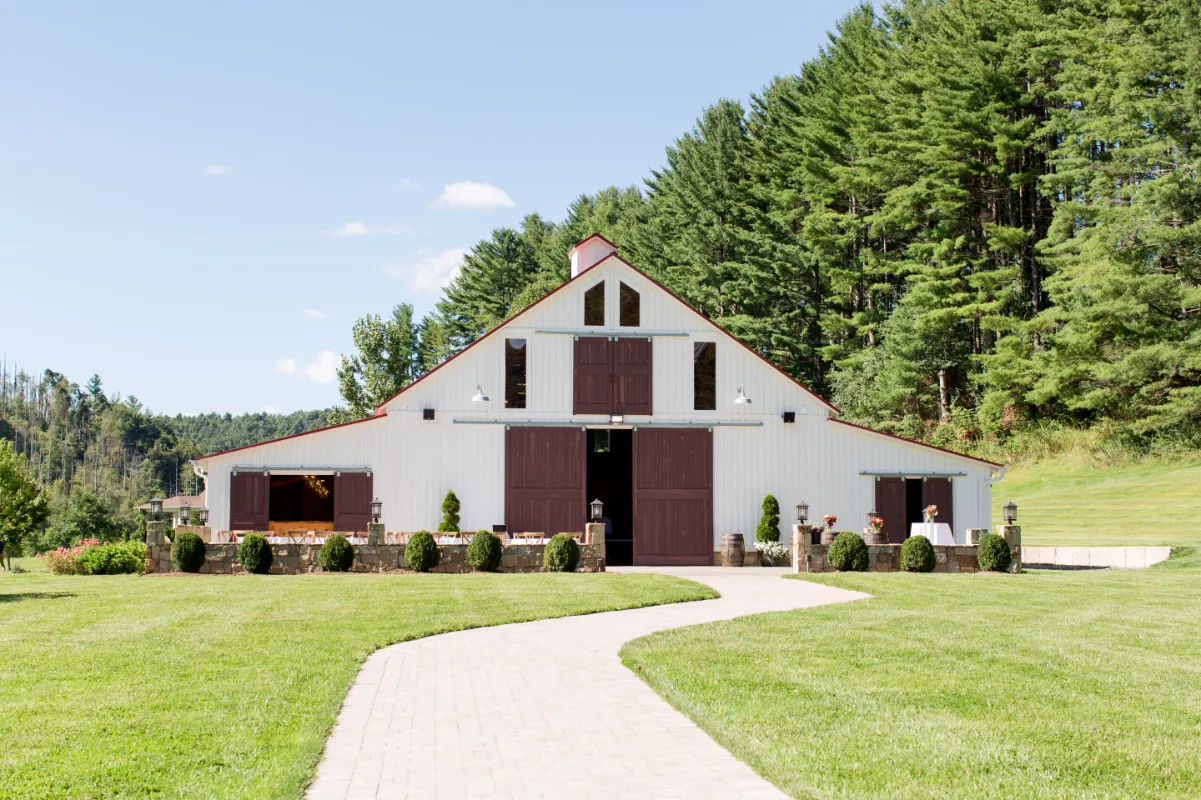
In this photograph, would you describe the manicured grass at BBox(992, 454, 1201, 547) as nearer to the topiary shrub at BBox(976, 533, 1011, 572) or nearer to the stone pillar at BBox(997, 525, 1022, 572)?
the stone pillar at BBox(997, 525, 1022, 572)

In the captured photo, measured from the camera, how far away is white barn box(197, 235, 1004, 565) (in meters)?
27.2

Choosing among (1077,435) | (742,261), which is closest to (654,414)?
(1077,435)

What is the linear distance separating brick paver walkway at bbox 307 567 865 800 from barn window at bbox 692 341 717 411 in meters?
15.6

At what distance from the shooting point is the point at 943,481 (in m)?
28.5

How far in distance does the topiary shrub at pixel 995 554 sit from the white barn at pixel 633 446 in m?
4.13

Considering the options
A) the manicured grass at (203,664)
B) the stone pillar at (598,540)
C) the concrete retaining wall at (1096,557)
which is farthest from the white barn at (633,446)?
the manicured grass at (203,664)

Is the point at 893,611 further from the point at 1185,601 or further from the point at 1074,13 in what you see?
the point at 1074,13

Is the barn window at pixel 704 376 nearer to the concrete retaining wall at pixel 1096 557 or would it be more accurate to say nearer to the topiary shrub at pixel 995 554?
the topiary shrub at pixel 995 554

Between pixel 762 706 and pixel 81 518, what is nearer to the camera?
pixel 762 706

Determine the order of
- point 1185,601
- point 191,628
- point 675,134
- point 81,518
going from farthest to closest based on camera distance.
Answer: point 675,134, point 81,518, point 1185,601, point 191,628

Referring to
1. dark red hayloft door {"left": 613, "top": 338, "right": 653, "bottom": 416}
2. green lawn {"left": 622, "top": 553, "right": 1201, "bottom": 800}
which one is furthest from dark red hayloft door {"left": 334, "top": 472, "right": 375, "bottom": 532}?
green lawn {"left": 622, "top": 553, "right": 1201, "bottom": 800}

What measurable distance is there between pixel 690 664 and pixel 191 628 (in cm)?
594

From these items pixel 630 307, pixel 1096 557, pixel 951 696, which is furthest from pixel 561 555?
pixel 951 696

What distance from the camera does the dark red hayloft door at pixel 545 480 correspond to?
2750 centimetres
